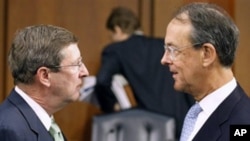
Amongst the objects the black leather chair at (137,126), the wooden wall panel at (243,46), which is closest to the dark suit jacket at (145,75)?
the black leather chair at (137,126)

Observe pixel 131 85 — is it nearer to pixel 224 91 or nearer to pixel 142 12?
pixel 142 12

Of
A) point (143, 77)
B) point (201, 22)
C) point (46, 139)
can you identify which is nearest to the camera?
point (201, 22)

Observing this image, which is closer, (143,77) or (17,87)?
(17,87)


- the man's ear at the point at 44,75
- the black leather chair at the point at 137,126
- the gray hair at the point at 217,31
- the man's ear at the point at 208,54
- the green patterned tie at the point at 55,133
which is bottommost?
the black leather chair at the point at 137,126

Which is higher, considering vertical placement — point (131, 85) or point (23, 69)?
point (23, 69)

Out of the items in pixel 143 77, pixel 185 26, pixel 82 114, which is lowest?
pixel 82 114

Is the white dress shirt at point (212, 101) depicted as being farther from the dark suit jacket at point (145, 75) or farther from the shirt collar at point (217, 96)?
the dark suit jacket at point (145, 75)

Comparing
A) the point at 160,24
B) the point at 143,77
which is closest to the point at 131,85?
the point at 143,77

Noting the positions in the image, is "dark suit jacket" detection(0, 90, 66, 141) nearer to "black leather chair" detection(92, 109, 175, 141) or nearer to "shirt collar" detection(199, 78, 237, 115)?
"shirt collar" detection(199, 78, 237, 115)

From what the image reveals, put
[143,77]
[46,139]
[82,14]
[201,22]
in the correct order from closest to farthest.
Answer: [201,22]
[46,139]
[143,77]
[82,14]

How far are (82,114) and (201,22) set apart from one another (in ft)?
8.27

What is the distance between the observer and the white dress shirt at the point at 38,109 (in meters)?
2.21

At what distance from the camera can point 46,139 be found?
217cm

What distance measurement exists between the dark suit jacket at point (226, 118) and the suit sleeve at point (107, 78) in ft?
6.51
